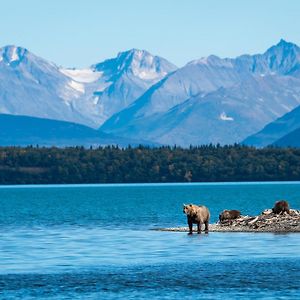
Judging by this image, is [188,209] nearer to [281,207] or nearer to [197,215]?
[197,215]

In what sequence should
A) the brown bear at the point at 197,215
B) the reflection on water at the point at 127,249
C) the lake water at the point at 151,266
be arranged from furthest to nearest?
the brown bear at the point at 197,215 → the reflection on water at the point at 127,249 → the lake water at the point at 151,266

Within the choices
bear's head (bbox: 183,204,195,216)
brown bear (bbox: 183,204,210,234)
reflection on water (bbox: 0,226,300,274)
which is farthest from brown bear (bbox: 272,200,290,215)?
bear's head (bbox: 183,204,195,216)

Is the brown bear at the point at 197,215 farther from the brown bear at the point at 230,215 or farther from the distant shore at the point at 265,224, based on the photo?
the brown bear at the point at 230,215

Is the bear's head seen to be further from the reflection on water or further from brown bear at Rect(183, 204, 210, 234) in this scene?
the reflection on water

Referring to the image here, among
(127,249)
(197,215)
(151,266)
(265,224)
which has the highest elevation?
(197,215)

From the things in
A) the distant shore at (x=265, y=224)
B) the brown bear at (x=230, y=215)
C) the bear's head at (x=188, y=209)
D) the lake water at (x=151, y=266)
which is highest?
the bear's head at (x=188, y=209)

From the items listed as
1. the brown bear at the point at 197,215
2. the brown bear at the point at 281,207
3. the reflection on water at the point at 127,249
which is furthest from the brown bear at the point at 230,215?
the brown bear at the point at 197,215

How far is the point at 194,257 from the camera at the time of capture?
64.6 m

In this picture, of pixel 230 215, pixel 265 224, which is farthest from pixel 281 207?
pixel 230 215

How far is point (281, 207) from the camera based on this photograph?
3511 inches

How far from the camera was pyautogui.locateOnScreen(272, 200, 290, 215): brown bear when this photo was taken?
88938mm

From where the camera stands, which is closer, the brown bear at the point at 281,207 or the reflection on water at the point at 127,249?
the reflection on water at the point at 127,249

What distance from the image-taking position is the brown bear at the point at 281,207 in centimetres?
8894

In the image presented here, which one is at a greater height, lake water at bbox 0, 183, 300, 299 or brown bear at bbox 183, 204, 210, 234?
brown bear at bbox 183, 204, 210, 234
